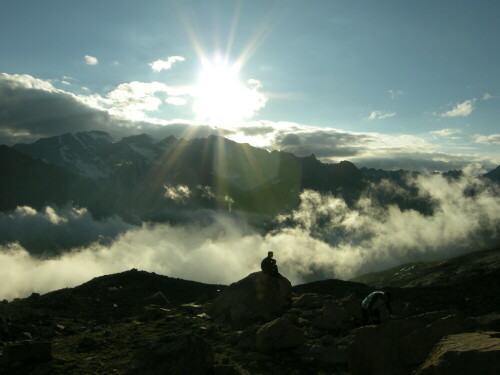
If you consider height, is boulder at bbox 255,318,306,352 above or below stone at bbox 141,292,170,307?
below

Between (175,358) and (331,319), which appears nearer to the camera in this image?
(175,358)

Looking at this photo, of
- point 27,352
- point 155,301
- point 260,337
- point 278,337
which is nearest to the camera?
point 27,352

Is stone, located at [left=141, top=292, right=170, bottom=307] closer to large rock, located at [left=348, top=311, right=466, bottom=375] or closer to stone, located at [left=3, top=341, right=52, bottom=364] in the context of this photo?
stone, located at [left=3, top=341, right=52, bottom=364]

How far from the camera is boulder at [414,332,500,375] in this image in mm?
9570

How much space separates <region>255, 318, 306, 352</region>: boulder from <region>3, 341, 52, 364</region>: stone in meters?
9.91

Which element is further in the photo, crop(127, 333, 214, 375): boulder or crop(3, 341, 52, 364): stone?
crop(3, 341, 52, 364): stone

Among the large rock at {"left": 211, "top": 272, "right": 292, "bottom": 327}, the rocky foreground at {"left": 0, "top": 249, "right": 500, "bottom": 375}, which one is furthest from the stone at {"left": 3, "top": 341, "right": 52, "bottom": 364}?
the large rock at {"left": 211, "top": 272, "right": 292, "bottom": 327}

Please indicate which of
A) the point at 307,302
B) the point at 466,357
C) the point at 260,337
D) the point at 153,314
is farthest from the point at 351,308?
the point at 466,357

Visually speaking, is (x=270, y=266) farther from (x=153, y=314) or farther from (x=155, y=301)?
(x=155, y=301)

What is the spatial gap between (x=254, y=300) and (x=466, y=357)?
19.4 m

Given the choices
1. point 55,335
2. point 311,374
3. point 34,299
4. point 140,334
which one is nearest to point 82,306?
point 34,299

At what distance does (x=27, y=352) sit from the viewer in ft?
60.8

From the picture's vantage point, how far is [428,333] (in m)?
13.4

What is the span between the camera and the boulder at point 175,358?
49.9 feet
